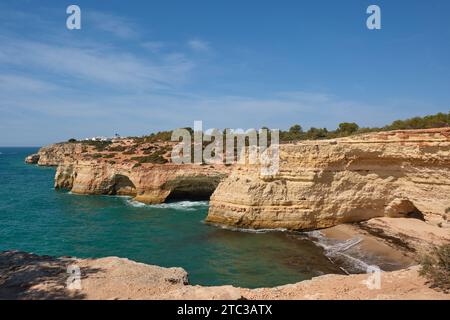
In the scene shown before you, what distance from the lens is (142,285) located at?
804cm

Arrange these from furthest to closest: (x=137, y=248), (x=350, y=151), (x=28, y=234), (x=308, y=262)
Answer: (x=28, y=234) < (x=350, y=151) < (x=137, y=248) < (x=308, y=262)

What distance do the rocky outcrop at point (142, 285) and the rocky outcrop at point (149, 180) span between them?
23678mm

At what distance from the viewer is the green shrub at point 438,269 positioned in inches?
309

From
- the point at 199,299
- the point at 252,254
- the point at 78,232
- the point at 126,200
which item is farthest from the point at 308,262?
the point at 126,200

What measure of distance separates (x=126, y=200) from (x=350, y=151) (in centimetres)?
2406

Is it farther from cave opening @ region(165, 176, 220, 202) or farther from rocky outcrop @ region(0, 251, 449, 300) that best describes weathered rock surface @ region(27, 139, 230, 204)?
rocky outcrop @ region(0, 251, 449, 300)

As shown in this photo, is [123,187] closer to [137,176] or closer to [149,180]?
[137,176]

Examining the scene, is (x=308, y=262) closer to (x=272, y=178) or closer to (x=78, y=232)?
(x=272, y=178)

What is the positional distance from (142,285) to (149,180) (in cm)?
2710

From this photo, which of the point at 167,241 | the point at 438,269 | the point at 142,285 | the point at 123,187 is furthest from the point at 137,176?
the point at 438,269

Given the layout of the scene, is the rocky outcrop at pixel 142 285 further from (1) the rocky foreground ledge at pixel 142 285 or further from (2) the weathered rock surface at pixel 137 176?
(2) the weathered rock surface at pixel 137 176

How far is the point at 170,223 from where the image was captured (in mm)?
25719

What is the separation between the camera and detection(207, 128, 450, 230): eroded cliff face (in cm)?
1892

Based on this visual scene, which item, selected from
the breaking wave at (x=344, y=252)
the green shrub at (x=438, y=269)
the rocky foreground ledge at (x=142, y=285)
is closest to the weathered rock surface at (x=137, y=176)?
the breaking wave at (x=344, y=252)
